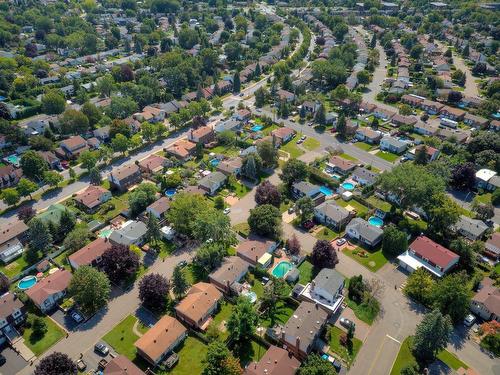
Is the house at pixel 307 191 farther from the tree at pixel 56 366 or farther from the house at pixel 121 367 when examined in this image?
the tree at pixel 56 366

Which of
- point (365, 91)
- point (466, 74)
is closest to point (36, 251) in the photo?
point (365, 91)

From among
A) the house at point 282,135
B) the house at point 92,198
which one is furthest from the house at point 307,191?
the house at point 92,198

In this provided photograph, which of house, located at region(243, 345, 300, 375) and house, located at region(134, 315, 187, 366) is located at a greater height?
house, located at region(243, 345, 300, 375)

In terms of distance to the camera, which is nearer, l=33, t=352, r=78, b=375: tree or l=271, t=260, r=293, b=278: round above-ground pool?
l=33, t=352, r=78, b=375: tree

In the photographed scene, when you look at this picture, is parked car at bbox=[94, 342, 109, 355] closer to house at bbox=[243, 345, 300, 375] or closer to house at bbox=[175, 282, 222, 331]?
house at bbox=[175, 282, 222, 331]

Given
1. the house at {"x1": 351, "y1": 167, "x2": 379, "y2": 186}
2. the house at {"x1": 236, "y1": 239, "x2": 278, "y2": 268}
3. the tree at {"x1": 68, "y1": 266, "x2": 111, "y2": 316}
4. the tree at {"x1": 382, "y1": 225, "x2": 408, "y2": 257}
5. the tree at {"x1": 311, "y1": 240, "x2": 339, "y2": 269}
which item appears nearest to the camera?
the tree at {"x1": 68, "y1": 266, "x2": 111, "y2": 316}

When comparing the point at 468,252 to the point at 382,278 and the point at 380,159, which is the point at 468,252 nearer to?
the point at 382,278

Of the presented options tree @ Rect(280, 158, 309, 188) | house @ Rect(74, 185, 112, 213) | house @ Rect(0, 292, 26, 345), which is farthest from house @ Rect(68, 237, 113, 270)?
tree @ Rect(280, 158, 309, 188)
